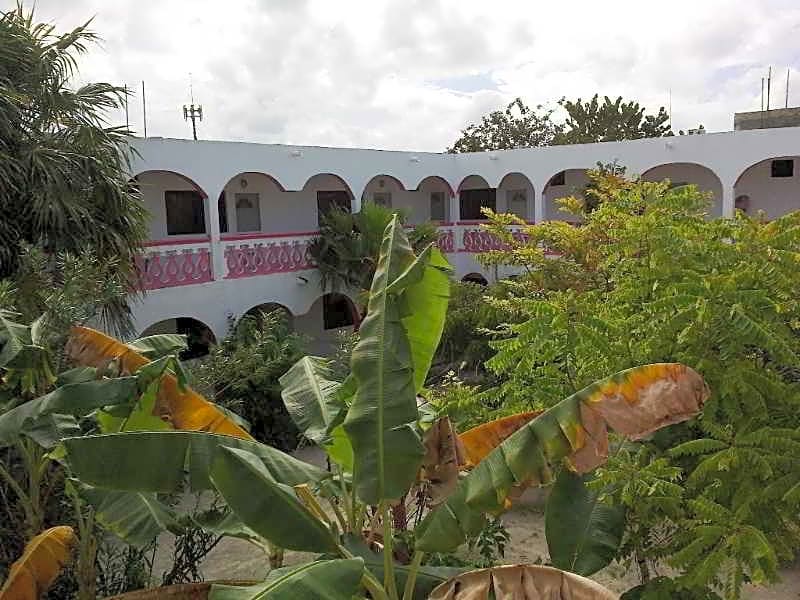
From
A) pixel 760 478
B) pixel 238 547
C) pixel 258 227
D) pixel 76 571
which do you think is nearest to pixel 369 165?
pixel 258 227

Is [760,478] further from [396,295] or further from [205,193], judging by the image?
[205,193]

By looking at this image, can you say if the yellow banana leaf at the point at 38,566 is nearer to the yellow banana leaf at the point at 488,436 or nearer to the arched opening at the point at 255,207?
the yellow banana leaf at the point at 488,436

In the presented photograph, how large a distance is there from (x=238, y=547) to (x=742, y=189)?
1619 centimetres

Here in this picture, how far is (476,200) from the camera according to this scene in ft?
69.6

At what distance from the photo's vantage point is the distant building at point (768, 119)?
22.5 meters

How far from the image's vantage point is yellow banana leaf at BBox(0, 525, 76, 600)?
384cm

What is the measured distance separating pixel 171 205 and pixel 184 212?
1.27 feet

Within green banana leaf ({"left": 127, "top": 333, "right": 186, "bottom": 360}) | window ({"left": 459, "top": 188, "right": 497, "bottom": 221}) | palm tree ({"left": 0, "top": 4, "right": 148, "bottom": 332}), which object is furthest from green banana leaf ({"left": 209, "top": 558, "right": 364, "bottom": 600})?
window ({"left": 459, "top": 188, "right": 497, "bottom": 221})

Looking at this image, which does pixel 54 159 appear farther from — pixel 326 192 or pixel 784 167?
pixel 784 167

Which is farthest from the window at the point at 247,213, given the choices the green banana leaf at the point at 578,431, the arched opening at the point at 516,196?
the green banana leaf at the point at 578,431

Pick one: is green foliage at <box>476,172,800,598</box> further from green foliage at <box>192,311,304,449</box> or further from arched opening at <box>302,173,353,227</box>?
arched opening at <box>302,173,353,227</box>

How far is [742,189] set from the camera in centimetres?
1812

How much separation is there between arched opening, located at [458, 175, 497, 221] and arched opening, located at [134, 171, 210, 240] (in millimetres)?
8325

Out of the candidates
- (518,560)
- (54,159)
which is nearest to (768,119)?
(518,560)
